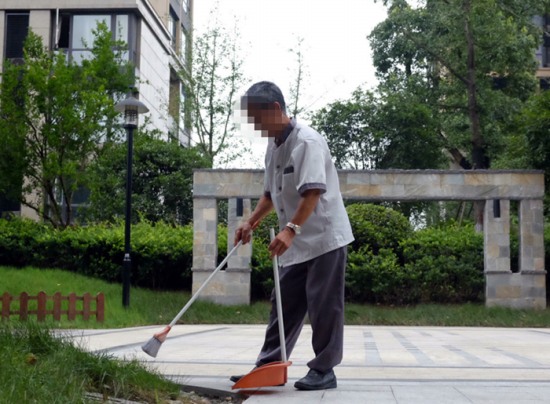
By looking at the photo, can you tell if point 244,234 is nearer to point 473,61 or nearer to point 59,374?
point 59,374

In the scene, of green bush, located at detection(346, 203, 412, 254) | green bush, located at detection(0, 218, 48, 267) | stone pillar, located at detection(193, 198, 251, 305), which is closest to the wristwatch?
stone pillar, located at detection(193, 198, 251, 305)

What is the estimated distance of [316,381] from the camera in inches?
171

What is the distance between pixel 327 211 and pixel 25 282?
37.9 ft

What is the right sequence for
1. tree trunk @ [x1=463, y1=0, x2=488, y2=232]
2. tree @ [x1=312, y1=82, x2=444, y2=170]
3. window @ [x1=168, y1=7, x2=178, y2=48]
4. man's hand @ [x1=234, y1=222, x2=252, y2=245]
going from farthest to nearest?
1. window @ [x1=168, y1=7, x2=178, y2=48]
2. tree @ [x1=312, y1=82, x2=444, y2=170]
3. tree trunk @ [x1=463, y1=0, x2=488, y2=232]
4. man's hand @ [x1=234, y1=222, x2=252, y2=245]

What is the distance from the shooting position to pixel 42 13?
31.5 meters

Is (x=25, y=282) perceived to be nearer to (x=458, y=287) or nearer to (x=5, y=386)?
(x=458, y=287)

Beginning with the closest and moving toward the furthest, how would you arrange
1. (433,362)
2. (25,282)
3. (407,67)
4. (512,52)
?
1. (433,362)
2. (25,282)
3. (512,52)
4. (407,67)

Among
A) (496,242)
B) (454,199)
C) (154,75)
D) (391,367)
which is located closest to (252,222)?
(391,367)

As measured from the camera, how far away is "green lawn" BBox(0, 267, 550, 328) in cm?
1395

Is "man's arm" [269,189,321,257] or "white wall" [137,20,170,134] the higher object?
"white wall" [137,20,170,134]

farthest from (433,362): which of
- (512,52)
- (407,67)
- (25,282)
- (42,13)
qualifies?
(42,13)

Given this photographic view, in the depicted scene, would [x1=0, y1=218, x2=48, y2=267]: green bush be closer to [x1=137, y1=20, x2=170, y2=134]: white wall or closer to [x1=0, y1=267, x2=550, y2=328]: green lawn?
[x1=0, y1=267, x2=550, y2=328]: green lawn

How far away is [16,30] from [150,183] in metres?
12.8

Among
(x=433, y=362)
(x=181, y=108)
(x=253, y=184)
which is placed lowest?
(x=433, y=362)
